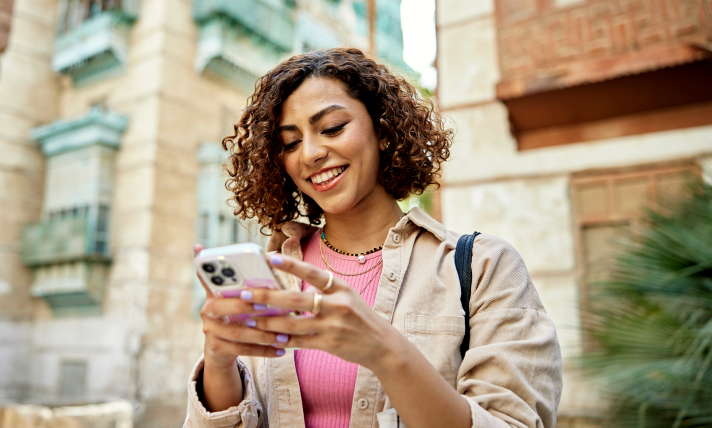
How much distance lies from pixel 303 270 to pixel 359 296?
0.12m

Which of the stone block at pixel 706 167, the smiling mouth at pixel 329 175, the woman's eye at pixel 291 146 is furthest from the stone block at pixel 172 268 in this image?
the smiling mouth at pixel 329 175

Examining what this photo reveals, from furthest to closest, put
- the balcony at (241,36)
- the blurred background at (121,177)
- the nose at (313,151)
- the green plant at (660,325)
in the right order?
the balcony at (241,36)
the blurred background at (121,177)
the green plant at (660,325)
the nose at (313,151)

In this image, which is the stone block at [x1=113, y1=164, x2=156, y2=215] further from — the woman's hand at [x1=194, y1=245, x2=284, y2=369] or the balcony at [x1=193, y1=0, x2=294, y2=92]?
the woman's hand at [x1=194, y1=245, x2=284, y2=369]

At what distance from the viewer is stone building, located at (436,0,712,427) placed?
4152 millimetres

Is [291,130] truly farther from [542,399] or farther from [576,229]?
[576,229]

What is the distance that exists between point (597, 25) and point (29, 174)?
12.3 metres

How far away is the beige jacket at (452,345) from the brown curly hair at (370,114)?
23 centimetres

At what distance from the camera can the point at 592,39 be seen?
171 inches

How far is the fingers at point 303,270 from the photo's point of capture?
2.85 ft

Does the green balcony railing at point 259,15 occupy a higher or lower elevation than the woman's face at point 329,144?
higher

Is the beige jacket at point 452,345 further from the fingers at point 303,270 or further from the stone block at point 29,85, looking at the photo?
the stone block at point 29,85

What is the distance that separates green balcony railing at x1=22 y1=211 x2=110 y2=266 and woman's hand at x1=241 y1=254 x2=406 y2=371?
11354mm

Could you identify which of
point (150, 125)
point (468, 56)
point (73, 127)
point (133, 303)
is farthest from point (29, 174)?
point (468, 56)

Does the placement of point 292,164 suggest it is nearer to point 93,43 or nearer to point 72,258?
point 72,258
